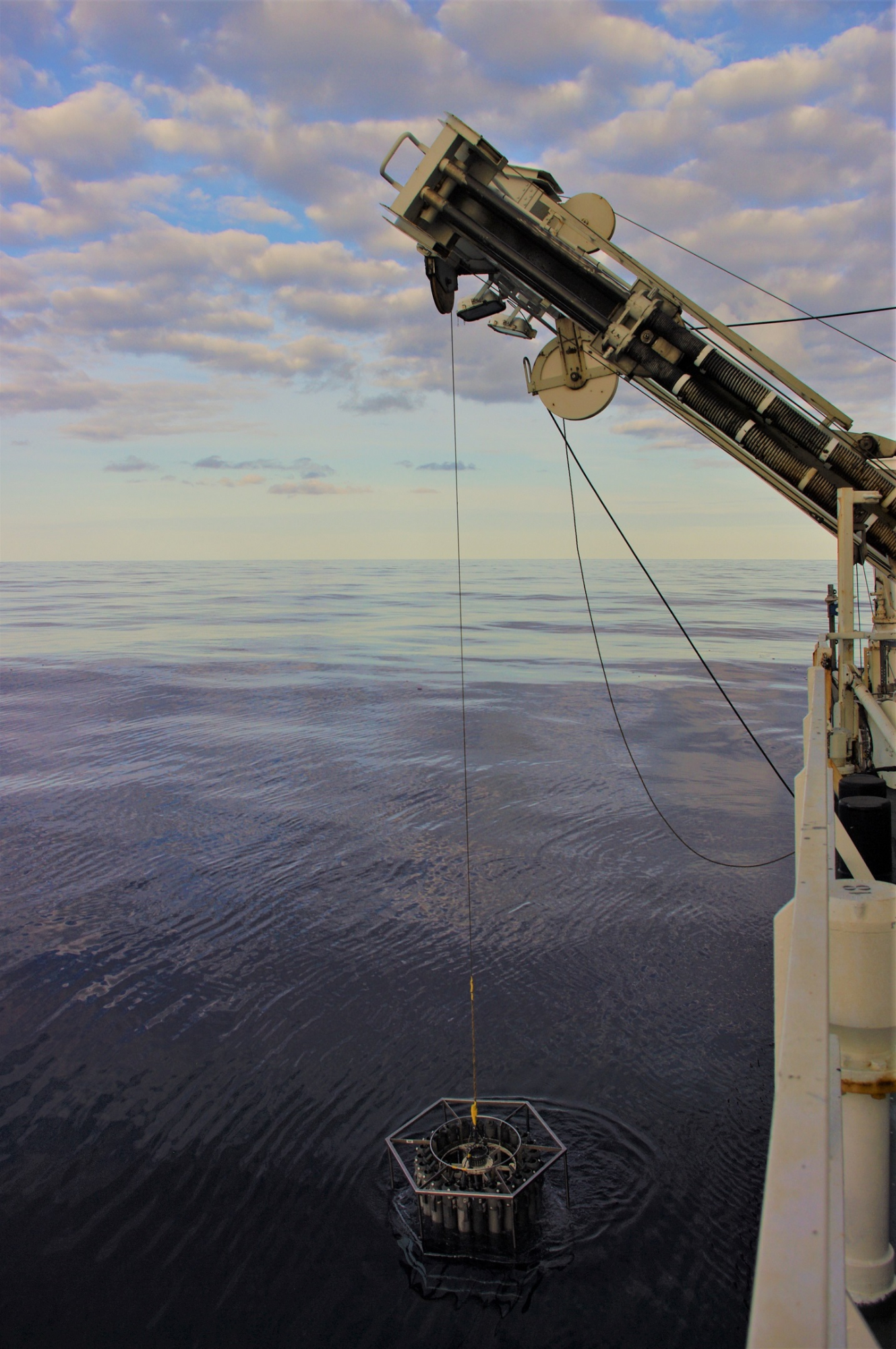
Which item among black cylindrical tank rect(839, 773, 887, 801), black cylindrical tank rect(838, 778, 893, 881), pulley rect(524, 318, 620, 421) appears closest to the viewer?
black cylindrical tank rect(838, 778, 893, 881)

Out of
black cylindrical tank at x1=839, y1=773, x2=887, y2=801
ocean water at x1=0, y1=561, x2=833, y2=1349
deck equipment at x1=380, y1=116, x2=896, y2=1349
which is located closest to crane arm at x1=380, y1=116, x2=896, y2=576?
deck equipment at x1=380, y1=116, x2=896, y2=1349

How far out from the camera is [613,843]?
20.2 m

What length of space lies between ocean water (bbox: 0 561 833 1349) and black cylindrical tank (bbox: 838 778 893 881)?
184 inches

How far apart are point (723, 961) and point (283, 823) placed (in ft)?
36.1

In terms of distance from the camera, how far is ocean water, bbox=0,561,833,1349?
8.64 meters

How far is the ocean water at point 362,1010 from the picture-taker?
8641mm

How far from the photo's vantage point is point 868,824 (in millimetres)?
7527

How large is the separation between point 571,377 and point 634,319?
99cm

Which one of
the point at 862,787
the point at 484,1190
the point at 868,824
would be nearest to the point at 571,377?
the point at 862,787

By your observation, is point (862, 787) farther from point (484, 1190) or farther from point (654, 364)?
point (484, 1190)

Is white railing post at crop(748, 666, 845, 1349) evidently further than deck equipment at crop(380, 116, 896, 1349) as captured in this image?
No

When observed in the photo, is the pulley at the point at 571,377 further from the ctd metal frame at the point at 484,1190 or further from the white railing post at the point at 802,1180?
the white railing post at the point at 802,1180

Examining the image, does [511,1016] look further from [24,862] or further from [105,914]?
[24,862]

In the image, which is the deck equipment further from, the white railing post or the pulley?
the white railing post
